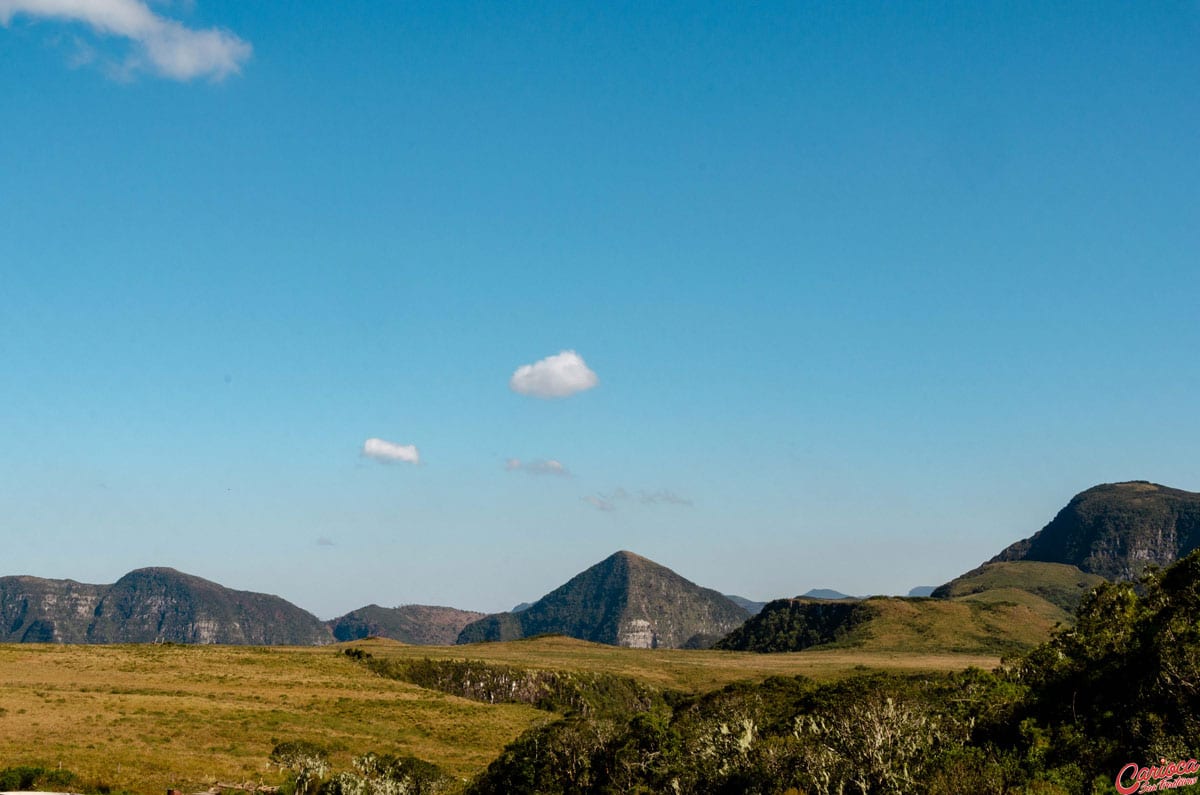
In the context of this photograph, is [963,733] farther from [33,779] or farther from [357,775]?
[33,779]

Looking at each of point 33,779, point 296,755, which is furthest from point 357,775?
point 33,779

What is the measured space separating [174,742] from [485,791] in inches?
1334

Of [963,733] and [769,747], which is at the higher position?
[963,733]

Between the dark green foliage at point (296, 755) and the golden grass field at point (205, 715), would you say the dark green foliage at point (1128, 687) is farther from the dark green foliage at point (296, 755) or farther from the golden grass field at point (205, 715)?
the dark green foliage at point (296, 755)

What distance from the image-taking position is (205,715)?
9388 cm

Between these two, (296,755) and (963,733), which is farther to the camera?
(296,755)

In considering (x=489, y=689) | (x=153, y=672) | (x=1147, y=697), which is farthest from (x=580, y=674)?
(x=1147, y=697)

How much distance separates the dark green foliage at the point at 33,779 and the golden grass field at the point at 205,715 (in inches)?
72.9

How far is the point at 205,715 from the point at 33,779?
3373cm

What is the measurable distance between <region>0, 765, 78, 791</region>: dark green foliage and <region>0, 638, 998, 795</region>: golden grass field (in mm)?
1851

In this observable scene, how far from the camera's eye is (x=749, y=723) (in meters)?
62.3

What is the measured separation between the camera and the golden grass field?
72.4 metres

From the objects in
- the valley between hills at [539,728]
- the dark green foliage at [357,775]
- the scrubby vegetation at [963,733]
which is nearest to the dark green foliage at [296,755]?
the dark green foliage at [357,775]

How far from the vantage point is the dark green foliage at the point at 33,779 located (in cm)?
5947
